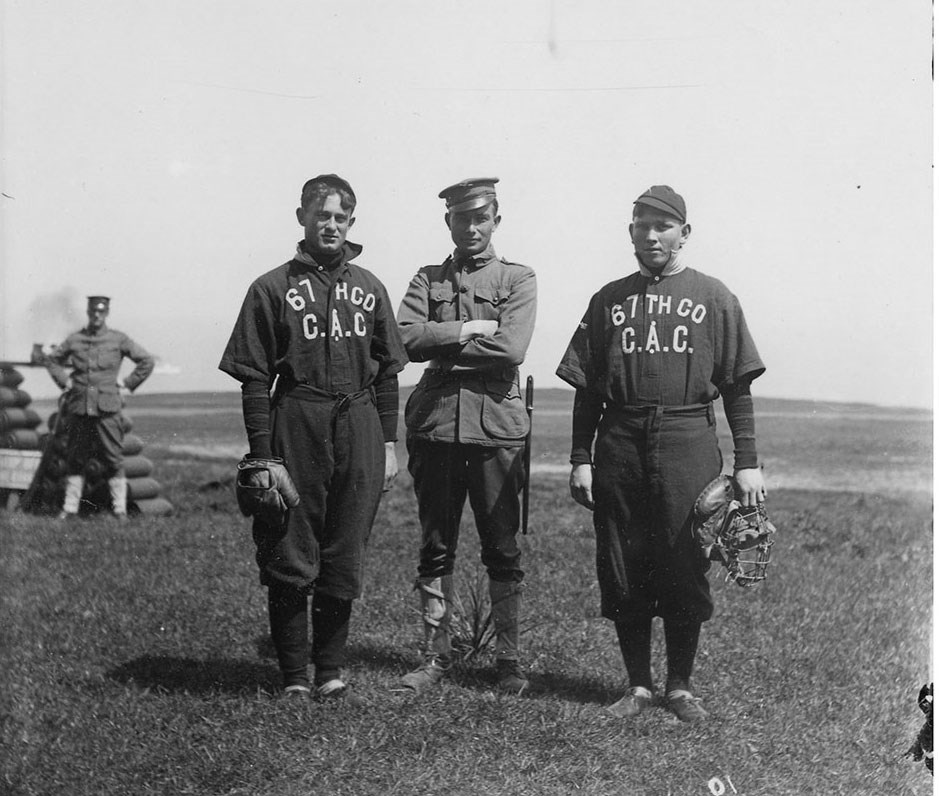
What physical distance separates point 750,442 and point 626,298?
2.48ft

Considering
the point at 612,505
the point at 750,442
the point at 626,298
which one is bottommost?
the point at 612,505

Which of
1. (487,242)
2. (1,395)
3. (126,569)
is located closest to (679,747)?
(487,242)

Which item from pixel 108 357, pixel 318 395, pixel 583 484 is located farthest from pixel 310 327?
pixel 108 357

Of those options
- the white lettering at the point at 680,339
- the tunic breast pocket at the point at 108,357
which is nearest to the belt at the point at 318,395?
the white lettering at the point at 680,339

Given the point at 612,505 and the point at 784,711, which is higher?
the point at 612,505

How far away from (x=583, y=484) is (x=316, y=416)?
1097mm

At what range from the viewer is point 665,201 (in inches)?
154

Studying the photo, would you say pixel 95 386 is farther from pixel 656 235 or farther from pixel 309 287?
pixel 656 235

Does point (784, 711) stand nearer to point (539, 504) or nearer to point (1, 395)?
point (539, 504)

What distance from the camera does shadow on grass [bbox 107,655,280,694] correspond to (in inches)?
161

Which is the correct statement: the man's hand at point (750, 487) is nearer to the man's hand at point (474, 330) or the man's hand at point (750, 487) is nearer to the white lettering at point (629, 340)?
the white lettering at point (629, 340)

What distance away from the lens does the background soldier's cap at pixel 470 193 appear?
4.07 m

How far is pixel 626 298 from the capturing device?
158 inches

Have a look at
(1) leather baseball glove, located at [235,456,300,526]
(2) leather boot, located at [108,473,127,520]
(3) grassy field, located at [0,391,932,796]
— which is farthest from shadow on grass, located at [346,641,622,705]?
(2) leather boot, located at [108,473,127,520]
